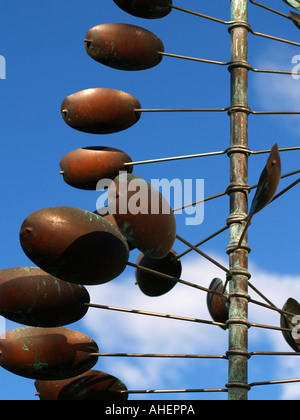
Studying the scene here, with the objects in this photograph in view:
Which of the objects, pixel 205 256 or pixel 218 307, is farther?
pixel 218 307

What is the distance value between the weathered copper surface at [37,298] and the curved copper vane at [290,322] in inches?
86.7

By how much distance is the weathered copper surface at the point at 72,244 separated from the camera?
19.1 feet

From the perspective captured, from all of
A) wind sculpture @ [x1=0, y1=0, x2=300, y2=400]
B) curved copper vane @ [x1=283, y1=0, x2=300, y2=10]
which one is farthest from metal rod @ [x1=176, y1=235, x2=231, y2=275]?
curved copper vane @ [x1=283, y1=0, x2=300, y2=10]

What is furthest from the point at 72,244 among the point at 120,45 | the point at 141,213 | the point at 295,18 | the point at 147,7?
the point at 295,18

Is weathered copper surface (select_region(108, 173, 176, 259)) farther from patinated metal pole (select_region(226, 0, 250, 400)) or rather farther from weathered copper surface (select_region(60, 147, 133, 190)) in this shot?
weathered copper surface (select_region(60, 147, 133, 190))

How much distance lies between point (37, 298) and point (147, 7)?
329 centimetres

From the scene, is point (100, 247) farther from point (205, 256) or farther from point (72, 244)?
point (205, 256)

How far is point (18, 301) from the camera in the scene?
6547 mm

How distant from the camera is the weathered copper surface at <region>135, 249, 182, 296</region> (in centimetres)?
812

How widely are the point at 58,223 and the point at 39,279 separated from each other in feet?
3.20

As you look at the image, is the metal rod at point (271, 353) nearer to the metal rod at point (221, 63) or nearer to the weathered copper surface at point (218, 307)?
the weathered copper surface at point (218, 307)

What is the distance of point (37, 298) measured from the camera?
659cm
